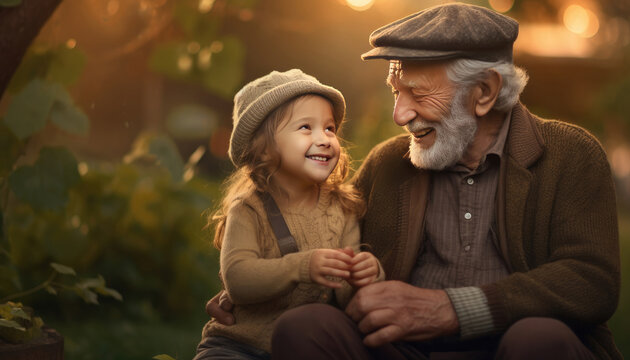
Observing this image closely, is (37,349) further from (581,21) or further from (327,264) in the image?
(581,21)

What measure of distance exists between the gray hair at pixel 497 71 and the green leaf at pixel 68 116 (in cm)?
183

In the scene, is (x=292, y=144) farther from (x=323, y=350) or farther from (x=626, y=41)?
(x=626, y=41)

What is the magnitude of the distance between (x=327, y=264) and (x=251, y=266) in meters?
0.27

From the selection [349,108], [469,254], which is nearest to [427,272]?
[469,254]

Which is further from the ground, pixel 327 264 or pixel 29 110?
pixel 29 110

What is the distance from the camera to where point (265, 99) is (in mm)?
2734

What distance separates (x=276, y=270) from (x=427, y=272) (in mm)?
669

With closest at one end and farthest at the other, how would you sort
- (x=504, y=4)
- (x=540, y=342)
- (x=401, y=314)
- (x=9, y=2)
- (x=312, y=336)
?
1. (x=540, y=342)
2. (x=312, y=336)
3. (x=401, y=314)
4. (x=9, y=2)
5. (x=504, y=4)

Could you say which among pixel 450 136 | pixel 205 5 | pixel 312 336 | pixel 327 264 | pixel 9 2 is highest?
pixel 9 2

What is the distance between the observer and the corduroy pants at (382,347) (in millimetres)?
2277

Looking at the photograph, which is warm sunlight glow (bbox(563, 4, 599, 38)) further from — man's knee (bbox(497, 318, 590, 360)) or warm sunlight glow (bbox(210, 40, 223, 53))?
man's knee (bbox(497, 318, 590, 360))

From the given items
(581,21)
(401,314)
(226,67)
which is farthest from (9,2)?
(581,21)

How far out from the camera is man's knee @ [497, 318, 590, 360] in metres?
2.27

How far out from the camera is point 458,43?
2.73 m
